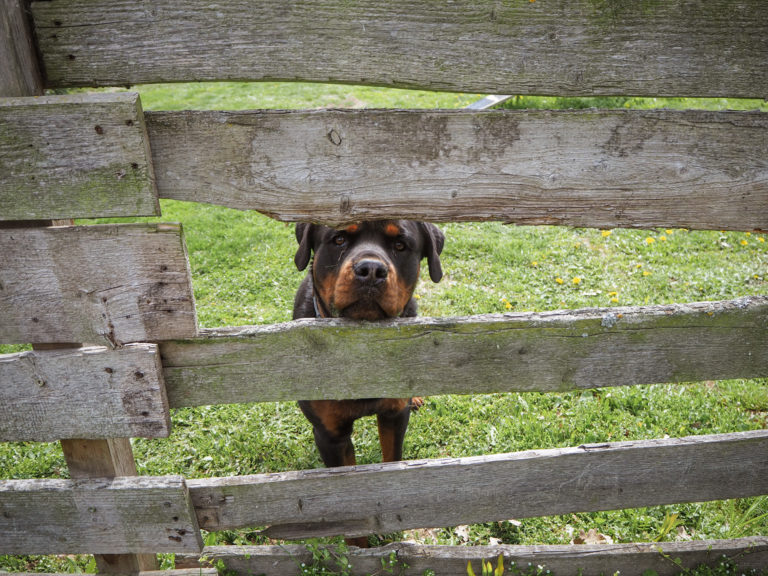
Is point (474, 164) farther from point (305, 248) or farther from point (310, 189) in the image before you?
point (305, 248)

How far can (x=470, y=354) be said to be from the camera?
6.66ft

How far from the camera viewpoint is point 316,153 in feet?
5.46

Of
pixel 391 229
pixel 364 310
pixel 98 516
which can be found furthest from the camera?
pixel 391 229

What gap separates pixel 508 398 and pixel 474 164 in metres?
2.51

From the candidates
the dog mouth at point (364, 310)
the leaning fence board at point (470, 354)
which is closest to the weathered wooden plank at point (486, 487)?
the leaning fence board at point (470, 354)

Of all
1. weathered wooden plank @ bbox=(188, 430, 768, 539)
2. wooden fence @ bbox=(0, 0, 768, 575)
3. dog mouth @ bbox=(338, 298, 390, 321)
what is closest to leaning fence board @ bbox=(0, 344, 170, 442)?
wooden fence @ bbox=(0, 0, 768, 575)

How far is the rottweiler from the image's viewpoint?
2279 millimetres

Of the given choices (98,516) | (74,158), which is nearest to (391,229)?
(74,158)

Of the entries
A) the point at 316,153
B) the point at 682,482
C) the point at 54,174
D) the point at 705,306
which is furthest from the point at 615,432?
the point at 54,174

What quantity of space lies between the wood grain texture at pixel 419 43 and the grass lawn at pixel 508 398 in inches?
72.5

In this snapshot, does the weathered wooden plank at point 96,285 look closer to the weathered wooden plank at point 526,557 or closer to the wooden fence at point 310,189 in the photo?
the wooden fence at point 310,189

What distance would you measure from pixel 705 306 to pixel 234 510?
209 centimetres

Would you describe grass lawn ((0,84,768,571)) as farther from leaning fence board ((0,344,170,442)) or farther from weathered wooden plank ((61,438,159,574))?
leaning fence board ((0,344,170,442))

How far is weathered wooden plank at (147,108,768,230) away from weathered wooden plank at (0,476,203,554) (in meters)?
1.22
